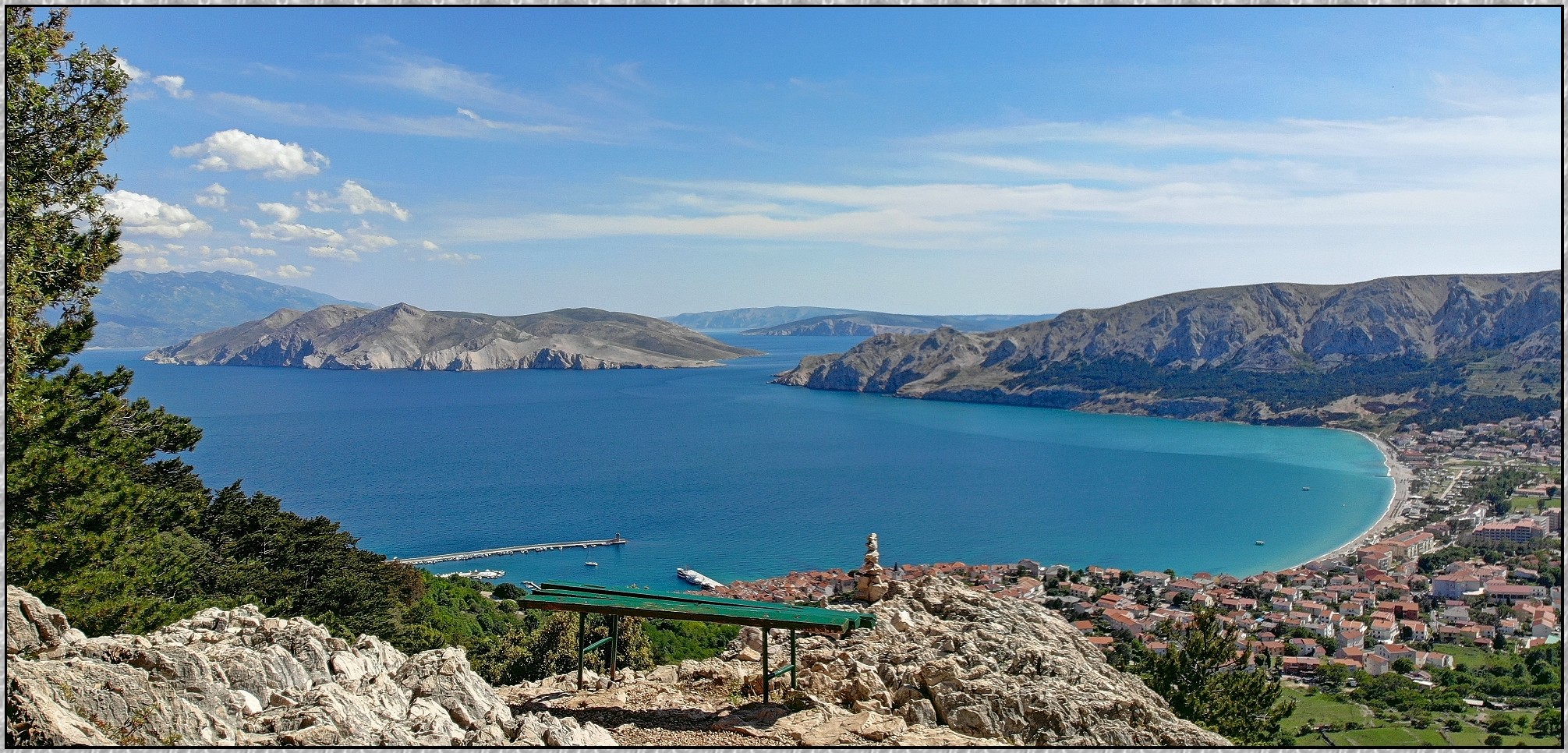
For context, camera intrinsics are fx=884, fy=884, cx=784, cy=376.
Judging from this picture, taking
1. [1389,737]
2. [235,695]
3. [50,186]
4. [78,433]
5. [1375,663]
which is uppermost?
[50,186]

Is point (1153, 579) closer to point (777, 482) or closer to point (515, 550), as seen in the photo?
point (777, 482)

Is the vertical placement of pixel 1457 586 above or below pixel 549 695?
below

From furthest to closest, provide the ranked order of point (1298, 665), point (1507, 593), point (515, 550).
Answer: point (515, 550)
point (1507, 593)
point (1298, 665)

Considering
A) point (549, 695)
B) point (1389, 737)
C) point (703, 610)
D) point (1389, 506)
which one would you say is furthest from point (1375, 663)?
point (1389, 506)

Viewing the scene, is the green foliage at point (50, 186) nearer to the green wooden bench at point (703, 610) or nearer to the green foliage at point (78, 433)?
the green foliage at point (78, 433)

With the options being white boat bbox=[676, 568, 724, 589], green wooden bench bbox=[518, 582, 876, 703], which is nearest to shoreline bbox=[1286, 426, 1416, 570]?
white boat bbox=[676, 568, 724, 589]

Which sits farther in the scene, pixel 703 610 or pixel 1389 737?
pixel 1389 737

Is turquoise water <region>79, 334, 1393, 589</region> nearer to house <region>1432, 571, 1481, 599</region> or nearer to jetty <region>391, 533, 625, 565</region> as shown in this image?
jetty <region>391, 533, 625, 565</region>
